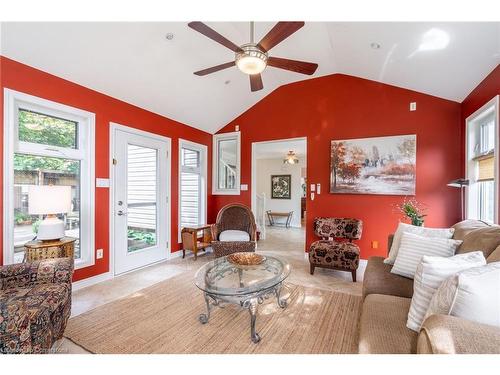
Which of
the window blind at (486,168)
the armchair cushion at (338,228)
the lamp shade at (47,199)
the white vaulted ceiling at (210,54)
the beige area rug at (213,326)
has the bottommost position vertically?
the beige area rug at (213,326)

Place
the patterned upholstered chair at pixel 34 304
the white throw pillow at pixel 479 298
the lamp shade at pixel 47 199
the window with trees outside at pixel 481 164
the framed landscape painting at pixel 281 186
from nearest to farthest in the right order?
the white throw pillow at pixel 479 298
the patterned upholstered chair at pixel 34 304
the lamp shade at pixel 47 199
the window with trees outside at pixel 481 164
the framed landscape painting at pixel 281 186

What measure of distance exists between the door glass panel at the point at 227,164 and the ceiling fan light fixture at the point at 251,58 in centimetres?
291

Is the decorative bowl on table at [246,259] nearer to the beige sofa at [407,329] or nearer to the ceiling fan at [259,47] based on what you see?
the beige sofa at [407,329]

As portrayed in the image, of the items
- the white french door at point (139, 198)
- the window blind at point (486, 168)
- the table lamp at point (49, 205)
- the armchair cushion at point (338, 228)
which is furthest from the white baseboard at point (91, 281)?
the window blind at point (486, 168)

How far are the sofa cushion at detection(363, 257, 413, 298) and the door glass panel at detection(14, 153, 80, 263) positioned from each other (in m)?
3.28

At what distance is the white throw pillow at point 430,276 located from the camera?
4.00 feet

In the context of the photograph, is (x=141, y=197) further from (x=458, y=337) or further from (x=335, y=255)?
(x=458, y=337)

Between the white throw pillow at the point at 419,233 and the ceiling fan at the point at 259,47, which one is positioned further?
the white throw pillow at the point at 419,233
